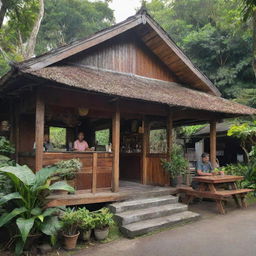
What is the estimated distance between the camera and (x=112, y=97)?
644cm

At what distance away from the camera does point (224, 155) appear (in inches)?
566

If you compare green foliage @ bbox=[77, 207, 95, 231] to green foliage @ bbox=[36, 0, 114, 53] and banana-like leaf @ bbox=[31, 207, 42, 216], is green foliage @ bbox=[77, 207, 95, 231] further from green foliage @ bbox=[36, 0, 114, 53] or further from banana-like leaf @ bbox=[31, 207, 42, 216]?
green foliage @ bbox=[36, 0, 114, 53]

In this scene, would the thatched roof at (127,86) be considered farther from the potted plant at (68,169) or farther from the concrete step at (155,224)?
the concrete step at (155,224)

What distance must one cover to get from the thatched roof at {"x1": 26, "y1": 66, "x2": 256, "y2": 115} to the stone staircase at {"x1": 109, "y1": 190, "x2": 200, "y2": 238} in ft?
8.20

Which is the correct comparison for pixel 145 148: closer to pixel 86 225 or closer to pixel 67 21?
pixel 86 225

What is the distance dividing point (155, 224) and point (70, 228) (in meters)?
1.78

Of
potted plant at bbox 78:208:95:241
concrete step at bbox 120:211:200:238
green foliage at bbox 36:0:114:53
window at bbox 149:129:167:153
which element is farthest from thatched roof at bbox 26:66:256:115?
green foliage at bbox 36:0:114:53

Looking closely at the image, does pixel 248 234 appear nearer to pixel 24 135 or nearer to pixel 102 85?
pixel 102 85

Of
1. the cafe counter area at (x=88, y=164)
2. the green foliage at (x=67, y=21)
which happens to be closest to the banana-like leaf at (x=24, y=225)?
the cafe counter area at (x=88, y=164)

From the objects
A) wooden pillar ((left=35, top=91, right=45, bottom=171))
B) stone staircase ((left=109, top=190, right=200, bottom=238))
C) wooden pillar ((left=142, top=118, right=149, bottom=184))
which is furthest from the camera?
wooden pillar ((left=142, top=118, right=149, bottom=184))

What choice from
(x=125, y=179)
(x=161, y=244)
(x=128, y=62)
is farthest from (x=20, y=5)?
(x=161, y=244)

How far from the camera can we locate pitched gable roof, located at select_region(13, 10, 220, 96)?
610cm

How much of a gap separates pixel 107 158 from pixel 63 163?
1.30 metres

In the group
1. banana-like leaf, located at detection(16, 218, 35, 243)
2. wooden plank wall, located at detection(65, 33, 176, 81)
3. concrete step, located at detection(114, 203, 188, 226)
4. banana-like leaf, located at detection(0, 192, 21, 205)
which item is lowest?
concrete step, located at detection(114, 203, 188, 226)
